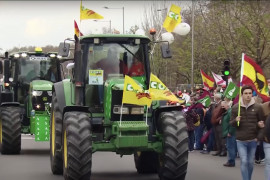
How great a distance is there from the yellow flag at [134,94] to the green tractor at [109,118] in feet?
1.03

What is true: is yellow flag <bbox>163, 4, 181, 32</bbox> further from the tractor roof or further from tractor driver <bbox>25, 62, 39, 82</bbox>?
tractor driver <bbox>25, 62, 39, 82</bbox>

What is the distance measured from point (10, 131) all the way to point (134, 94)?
690cm

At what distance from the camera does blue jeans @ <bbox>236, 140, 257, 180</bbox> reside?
1134 cm

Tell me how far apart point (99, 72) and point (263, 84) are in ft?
10.7

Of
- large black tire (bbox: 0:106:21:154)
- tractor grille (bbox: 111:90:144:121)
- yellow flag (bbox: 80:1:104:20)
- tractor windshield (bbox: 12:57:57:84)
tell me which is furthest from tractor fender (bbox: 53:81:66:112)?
tractor windshield (bbox: 12:57:57:84)

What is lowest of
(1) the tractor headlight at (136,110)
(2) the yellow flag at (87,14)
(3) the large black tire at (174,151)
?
(3) the large black tire at (174,151)

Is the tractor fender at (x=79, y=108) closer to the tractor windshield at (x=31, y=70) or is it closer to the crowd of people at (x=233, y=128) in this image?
the crowd of people at (x=233, y=128)

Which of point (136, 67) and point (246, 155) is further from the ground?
point (136, 67)

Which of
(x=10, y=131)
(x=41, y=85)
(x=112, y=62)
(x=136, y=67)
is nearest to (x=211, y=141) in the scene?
(x=41, y=85)

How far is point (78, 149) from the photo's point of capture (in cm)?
1182

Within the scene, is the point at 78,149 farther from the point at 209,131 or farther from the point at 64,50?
the point at 209,131

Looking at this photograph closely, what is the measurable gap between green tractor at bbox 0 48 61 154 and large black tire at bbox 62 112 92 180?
6.56 meters

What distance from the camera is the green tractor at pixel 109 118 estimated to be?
1197cm

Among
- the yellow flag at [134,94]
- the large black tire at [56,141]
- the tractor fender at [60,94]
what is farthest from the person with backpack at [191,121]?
the yellow flag at [134,94]
